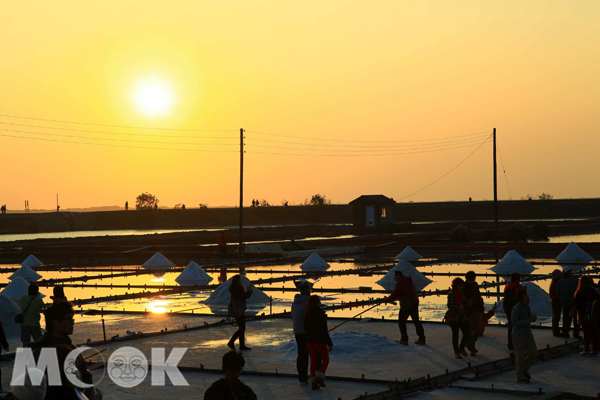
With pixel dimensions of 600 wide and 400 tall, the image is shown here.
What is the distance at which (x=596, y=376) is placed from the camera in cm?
A: 1084

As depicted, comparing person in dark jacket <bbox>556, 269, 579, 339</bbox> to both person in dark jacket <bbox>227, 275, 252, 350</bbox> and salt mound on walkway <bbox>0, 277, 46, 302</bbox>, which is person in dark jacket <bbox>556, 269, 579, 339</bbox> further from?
salt mound on walkway <bbox>0, 277, 46, 302</bbox>

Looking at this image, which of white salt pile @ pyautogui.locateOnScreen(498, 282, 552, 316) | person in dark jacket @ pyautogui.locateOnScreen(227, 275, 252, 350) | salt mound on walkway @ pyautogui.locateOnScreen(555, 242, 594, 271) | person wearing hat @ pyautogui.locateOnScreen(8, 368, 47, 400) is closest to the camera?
person wearing hat @ pyautogui.locateOnScreen(8, 368, 47, 400)

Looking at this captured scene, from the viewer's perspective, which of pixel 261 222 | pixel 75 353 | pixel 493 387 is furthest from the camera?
pixel 261 222

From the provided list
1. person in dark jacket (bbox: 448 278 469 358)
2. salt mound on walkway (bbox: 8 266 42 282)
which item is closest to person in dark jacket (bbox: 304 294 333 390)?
person in dark jacket (bbox: 448 278 469 358)

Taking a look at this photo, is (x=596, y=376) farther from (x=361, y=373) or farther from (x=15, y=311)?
(x=15, y=311)

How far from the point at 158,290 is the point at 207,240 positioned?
35721mm

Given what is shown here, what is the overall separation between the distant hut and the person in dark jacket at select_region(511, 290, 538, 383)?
5684 cm

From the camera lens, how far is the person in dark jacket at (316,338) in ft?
34.4

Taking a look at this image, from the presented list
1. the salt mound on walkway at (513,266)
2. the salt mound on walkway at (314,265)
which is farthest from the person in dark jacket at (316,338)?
the salt mound on walkway at (314,265)

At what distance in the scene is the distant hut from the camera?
224 feet

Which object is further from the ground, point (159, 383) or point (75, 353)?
point (75, 353)

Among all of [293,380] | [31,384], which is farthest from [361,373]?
[31,384]

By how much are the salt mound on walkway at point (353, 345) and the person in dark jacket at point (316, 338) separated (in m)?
→ 2.22

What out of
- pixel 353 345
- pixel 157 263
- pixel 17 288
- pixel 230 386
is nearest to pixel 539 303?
pixel 353 345
